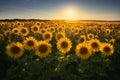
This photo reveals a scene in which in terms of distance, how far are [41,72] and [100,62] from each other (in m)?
2.34

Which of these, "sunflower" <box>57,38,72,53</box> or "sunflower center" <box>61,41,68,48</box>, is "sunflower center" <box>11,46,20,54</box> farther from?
"sunflower center" <box>61,41,68,48</box>

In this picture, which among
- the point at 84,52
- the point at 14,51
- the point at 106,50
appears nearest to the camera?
the point at 14,51

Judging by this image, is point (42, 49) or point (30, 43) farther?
point (30, 43)

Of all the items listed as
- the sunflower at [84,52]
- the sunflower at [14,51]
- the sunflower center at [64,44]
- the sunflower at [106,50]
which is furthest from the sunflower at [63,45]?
the sunflower at [14,51]

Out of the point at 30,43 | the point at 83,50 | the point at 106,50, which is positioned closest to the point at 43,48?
the point at 30,43

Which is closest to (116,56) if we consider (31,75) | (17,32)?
(31,75)

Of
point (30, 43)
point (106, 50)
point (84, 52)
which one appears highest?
point (30, 43)

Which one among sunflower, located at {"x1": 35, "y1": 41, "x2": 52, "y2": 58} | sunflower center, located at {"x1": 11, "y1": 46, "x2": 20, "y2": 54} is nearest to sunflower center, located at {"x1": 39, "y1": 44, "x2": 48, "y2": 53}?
sunflower, located at {"x1": 35, "y1": 41, "x2": 52, "y2": 58}

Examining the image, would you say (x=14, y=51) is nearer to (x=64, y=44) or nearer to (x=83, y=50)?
(x=64, y=44)

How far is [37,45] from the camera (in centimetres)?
1067

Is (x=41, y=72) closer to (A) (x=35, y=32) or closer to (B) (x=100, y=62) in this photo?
(B) (x=100, y=62)

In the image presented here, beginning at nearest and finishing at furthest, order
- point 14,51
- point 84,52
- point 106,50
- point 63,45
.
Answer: point 14,51, point 84,52, point 106,50, point 63,45

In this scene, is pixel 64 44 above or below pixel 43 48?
below

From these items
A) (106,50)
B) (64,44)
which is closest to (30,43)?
(64,44)
